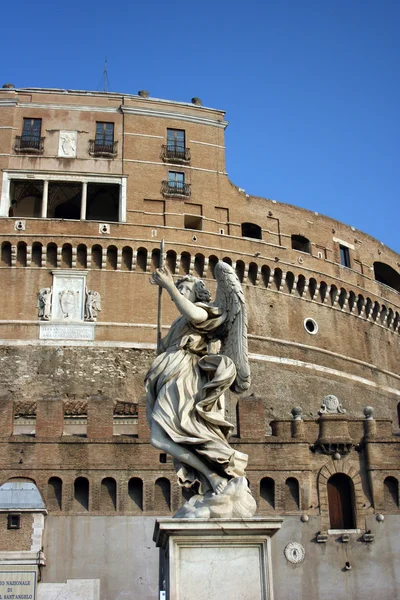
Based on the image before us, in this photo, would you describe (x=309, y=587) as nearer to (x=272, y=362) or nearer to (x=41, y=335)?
(x=272, y=362)

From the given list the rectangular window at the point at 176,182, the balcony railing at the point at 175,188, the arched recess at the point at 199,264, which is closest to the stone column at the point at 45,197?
the balcony railing at the point at 175,188

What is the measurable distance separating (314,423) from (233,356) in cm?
2157

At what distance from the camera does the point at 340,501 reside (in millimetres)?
27188

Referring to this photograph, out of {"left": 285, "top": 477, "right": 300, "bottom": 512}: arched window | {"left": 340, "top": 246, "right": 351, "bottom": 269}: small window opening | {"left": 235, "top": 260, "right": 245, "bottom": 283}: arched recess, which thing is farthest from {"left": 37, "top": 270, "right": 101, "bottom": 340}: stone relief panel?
{"left": 340, "top": 246, "right": 351, "bottom": 269}: small window opening

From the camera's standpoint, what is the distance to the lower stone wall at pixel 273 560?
79.6ft

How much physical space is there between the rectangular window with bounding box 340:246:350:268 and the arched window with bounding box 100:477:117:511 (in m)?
18.1

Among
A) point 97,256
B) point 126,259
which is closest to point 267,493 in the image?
point 126,259

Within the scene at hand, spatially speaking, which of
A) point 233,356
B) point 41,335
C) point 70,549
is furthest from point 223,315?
point 41,335

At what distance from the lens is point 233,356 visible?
6922 millimetres

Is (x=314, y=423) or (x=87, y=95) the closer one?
(x=314, y=423)

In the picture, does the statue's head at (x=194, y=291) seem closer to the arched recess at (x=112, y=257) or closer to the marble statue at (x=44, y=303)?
the marble statue at (x=44, y=303)

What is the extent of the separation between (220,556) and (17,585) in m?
15.4

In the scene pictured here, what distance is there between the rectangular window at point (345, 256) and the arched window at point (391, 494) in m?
14.3

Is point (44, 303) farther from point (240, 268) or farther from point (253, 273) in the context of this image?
point (253, 273)
